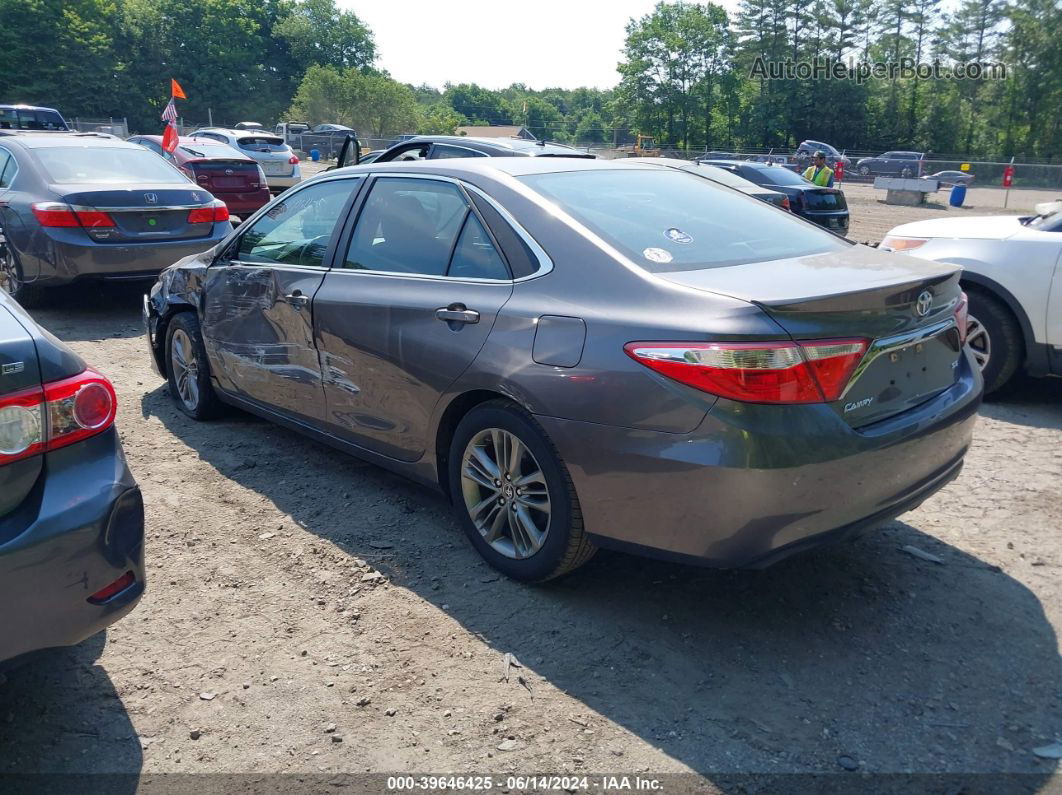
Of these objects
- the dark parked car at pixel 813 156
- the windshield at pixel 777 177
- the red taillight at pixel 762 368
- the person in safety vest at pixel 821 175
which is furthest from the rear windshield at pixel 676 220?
the dark parked car at pixel 813 156

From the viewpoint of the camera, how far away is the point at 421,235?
406cm

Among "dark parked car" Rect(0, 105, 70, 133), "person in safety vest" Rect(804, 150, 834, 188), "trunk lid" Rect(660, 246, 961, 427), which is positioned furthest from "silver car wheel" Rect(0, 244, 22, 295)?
"dark parked car" Rect(0, 105, 70, 133)

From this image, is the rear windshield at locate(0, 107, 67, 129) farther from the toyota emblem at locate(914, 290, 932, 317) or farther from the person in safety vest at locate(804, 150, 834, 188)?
the toyota emblem at locate(914, 290, 932, 317)

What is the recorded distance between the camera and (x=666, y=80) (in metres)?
77.7

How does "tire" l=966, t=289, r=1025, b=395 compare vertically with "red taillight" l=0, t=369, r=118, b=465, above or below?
below

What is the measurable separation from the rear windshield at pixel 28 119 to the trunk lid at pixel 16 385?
27.2m

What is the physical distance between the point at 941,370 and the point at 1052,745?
1.36 meters

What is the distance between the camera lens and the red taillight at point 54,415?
2461 millimetres

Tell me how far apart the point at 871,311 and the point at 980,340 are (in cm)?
365

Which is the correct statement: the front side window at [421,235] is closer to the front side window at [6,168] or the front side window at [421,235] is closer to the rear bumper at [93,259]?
the rear bumper at [93,259]

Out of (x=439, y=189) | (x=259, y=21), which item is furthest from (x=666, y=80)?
(x=439, y=189)

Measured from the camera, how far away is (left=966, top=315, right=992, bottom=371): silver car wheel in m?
6.07

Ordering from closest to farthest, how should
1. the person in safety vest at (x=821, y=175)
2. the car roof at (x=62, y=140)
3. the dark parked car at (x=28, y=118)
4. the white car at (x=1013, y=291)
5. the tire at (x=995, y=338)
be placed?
1. the white car at (x=1013, y=291)
2. the tire at (x=995, y=338)
3. the car roof at (x=62, y=140)
4. the person in safety vest at (x=821, y=175)
5. the dark parked car at (x=28, y=118)

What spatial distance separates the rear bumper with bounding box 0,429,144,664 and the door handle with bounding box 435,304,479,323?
1.39 meters
